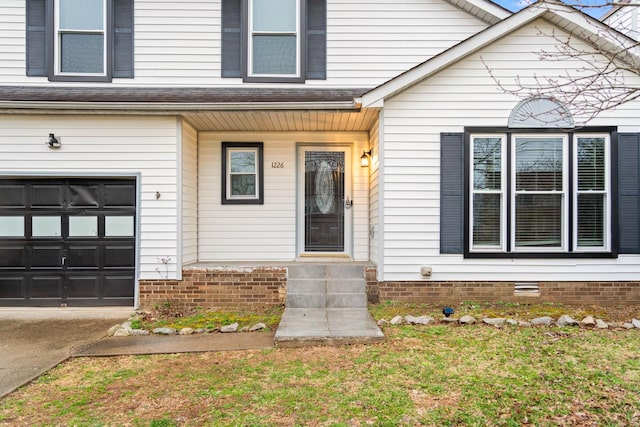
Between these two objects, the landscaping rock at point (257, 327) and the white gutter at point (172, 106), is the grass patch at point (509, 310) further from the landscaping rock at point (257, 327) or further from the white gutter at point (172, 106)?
the white gutter at point (172, 106)

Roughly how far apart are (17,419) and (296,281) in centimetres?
416

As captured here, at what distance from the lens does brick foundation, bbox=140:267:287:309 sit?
270 inches

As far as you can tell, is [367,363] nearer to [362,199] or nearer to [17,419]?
[17,419]

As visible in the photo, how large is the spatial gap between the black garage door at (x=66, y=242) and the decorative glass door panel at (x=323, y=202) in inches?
127

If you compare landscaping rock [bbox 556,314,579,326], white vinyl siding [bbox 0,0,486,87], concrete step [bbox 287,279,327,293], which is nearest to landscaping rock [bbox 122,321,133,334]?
concrete step [bbox 287,279,327,293]

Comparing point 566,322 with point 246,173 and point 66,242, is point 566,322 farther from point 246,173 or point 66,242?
point 66,242

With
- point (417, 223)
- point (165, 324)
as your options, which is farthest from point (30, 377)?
point (417, 223)

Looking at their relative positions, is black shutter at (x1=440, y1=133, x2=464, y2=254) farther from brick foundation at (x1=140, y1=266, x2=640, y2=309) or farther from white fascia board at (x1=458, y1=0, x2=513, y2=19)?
white fascia board at (x1=458, y1=0, x2=513, y2=19)

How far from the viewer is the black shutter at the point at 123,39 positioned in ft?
24.8

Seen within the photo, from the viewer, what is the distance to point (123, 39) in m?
7.57

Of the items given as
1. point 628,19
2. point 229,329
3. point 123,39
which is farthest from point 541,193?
point 123,39

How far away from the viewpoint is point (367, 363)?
428cm

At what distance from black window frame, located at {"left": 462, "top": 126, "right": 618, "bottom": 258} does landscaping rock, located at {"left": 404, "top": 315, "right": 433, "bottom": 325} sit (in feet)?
4.90

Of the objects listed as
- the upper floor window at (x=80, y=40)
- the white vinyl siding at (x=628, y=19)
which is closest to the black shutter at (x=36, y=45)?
the upper floor window at (x=80, y=40)
